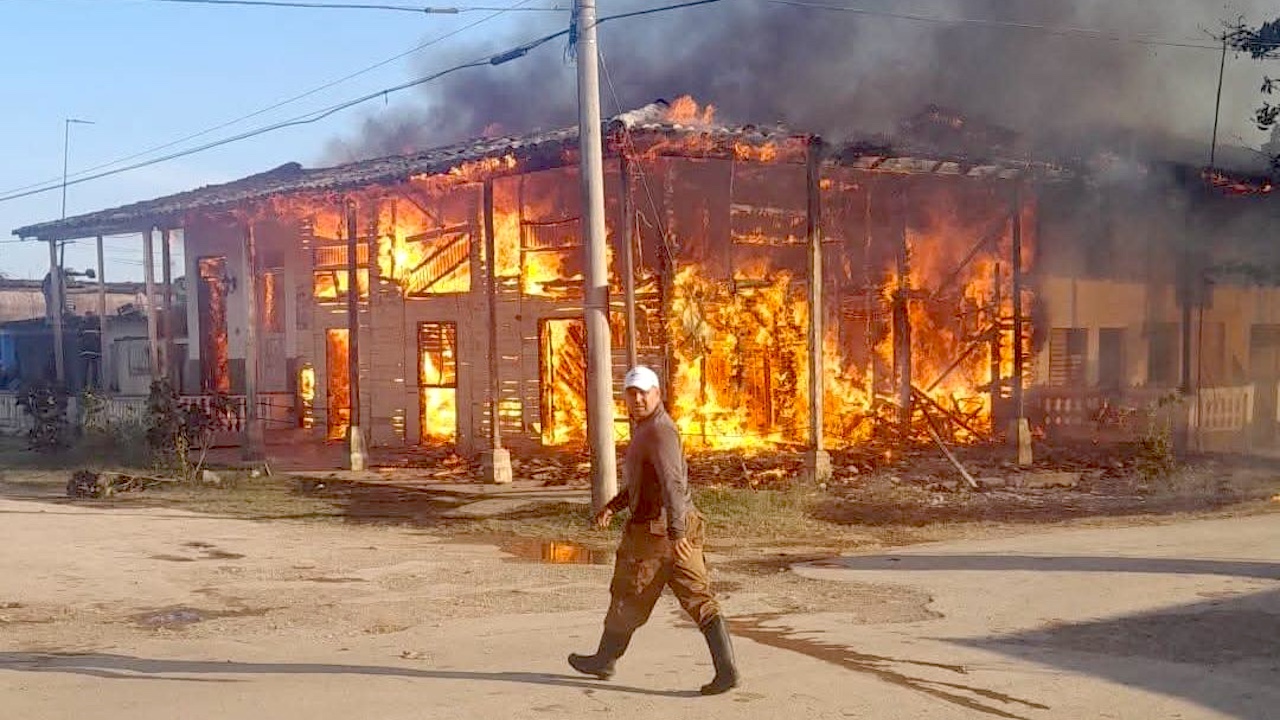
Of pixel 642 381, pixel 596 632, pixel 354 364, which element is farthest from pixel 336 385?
pixel 642 381

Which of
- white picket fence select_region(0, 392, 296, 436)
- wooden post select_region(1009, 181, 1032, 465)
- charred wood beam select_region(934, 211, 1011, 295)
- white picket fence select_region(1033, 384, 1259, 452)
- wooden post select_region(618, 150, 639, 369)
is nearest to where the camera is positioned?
wooden post select_region(618, 150, 639, 369)

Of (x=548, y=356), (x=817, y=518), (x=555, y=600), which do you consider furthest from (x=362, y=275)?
(x=555, y=600)

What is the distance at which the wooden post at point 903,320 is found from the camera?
2044 centimetres

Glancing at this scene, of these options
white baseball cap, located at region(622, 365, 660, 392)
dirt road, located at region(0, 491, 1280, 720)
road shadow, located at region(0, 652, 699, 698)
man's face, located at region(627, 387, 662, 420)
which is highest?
white baseball cap, located at region(622, 365, 660, 392)

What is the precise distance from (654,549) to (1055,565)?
4884 mm

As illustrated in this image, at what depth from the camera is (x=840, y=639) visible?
719 centimetres

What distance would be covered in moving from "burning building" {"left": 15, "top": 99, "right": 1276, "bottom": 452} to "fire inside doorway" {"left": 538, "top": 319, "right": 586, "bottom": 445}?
38 mm

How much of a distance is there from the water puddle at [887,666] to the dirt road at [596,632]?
0.02 meters

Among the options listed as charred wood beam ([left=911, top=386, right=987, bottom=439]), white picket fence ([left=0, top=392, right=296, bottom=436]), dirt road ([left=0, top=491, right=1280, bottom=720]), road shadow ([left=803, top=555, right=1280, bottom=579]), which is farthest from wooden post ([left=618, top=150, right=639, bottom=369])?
white picket fence ([left=0, top=392, right=296, bottom=436])

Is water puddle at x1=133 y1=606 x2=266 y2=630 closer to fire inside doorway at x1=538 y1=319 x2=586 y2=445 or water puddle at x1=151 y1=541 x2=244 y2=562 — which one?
water puddle at x1=151 y1=541 x2=244 y2=562

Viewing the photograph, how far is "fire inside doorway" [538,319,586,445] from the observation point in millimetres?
19203

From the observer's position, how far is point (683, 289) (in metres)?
18.1

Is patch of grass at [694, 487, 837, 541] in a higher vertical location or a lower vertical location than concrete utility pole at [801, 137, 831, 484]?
lower

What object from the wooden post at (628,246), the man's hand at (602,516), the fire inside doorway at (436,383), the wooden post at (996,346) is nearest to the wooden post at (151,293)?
the fire inside doorway at (436,383)
